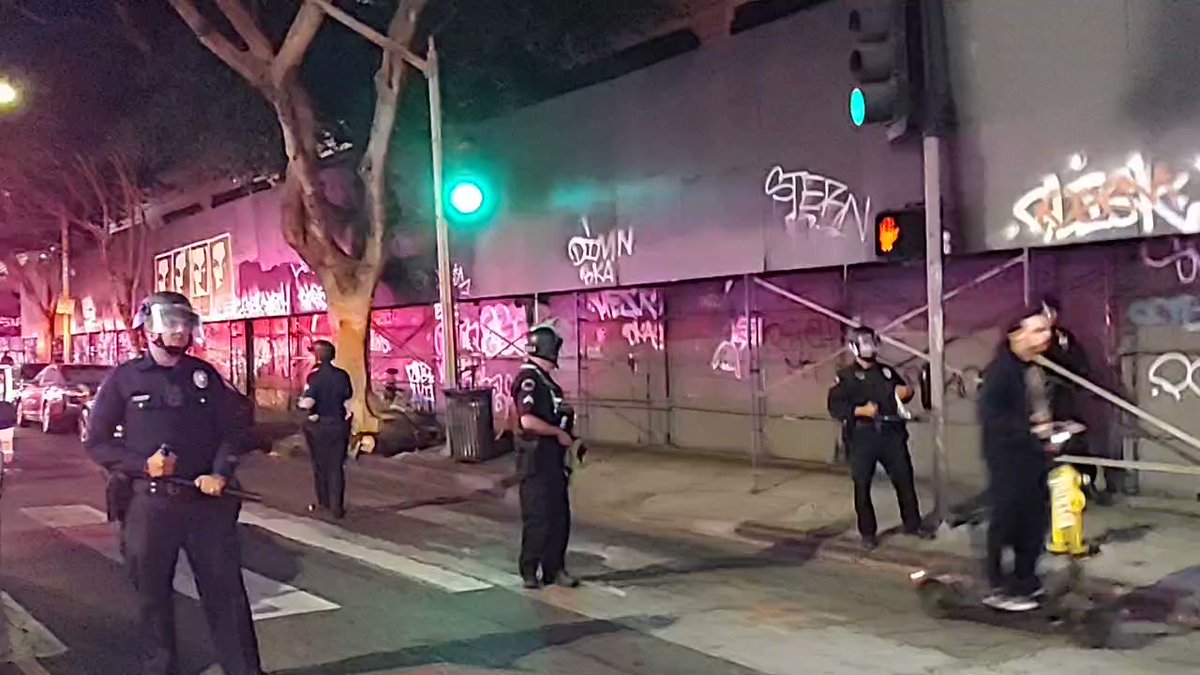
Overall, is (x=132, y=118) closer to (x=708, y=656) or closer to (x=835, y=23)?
(x=835, y=23)

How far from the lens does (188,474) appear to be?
6.32 m

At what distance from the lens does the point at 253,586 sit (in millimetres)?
10078

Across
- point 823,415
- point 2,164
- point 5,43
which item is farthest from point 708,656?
point 2,164

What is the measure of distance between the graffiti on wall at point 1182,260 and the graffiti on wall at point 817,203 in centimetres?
273

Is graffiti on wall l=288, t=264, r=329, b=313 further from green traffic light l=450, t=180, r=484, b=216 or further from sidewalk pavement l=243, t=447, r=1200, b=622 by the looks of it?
green traffic light l=450, t=180, r=484, b=216

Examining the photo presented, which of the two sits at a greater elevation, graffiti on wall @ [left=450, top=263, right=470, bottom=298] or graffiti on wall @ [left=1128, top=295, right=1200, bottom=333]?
graffiti on wall @ [left=450, top=263, right=470, bottom=298]

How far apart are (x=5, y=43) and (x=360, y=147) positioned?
647 centimetres

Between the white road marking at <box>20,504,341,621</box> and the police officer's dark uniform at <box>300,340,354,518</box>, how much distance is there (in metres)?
2.09

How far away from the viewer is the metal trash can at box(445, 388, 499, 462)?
60.1ft

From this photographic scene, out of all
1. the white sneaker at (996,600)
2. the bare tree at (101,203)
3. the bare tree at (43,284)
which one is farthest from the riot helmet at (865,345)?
the bare tree at (43,284)

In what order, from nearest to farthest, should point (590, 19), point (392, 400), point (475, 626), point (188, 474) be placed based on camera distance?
point (188, 474), point (475, 626), point (590, 19), point (392, 400)

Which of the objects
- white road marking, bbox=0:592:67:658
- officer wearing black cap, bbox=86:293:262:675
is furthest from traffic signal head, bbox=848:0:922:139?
white road marking, bbox=0:592:67:658

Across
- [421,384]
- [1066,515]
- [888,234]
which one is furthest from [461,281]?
[1066,515]

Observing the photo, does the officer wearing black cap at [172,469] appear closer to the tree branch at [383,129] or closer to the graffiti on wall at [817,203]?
the graffiti on wall at [817,203]
